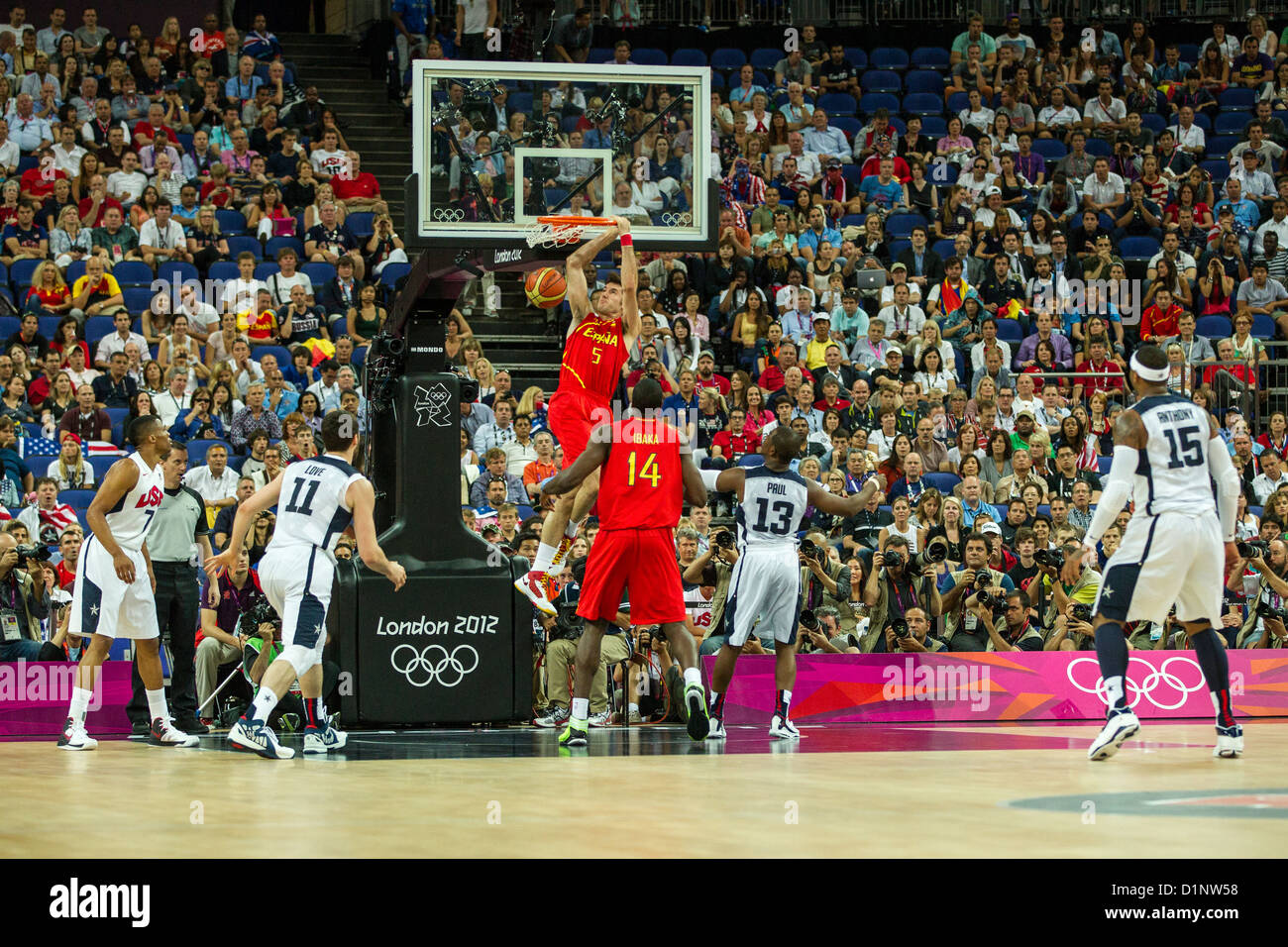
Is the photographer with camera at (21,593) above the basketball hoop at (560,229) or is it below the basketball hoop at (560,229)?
below

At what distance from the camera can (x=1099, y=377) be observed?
18.1 metres

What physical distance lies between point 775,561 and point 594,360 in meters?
1.86

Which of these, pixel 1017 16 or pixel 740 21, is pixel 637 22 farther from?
pixel 1017 16

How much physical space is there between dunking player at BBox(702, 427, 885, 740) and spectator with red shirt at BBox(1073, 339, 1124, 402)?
345 inches

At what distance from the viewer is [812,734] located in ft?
35.4

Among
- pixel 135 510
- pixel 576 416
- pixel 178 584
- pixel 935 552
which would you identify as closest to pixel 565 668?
pixel 576 416

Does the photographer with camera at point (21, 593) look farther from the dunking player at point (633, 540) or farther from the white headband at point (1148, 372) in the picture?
the white headband at point (1148, 372)

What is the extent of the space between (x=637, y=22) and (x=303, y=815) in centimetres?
1971

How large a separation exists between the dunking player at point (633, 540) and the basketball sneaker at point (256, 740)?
1.72 metres

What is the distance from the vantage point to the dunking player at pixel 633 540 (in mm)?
9656

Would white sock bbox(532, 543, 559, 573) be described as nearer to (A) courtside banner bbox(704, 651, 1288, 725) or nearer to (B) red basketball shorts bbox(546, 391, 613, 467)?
(B) red basketball shorts bbox(546, 391, 613, 467)

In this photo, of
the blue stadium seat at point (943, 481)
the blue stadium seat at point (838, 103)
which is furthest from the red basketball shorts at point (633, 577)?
the blue stadium seat at point (838, 103)

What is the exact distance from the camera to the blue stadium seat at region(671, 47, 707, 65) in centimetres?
2320

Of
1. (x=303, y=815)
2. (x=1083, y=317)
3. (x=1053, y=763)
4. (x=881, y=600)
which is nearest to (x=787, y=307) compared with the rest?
(x=1083, y=317)
